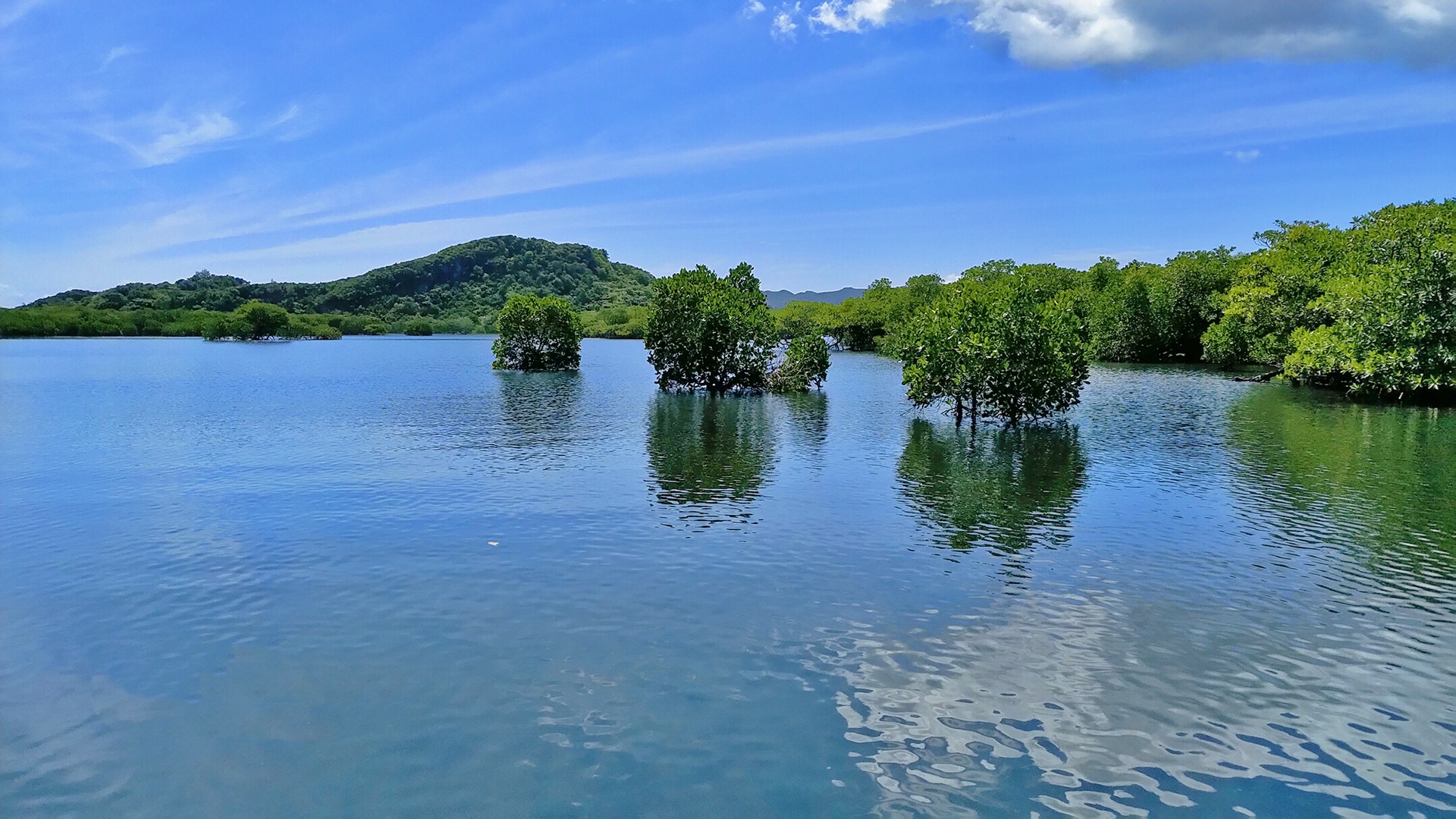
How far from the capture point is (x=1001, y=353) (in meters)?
44.1

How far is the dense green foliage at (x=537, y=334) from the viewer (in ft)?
314

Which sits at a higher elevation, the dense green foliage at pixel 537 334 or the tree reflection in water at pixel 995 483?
the dense green foliage at pixel 537 334

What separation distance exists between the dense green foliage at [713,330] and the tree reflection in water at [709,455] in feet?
19.2

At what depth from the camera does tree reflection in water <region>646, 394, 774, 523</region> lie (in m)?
28.8

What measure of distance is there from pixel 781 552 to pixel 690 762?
10.5 meters

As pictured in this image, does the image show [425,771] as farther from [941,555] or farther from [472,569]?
[941,555]

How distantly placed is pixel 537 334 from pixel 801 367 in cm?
3948

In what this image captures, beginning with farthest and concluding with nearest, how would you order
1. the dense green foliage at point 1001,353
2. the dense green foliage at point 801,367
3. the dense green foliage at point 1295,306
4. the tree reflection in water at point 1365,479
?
1. the dense green foliage at point 801,367
2. the dense green foliage at point 1295,306
3. the dense green foliage at point 1001,353
4. the tree reflection in water at point 1365,479

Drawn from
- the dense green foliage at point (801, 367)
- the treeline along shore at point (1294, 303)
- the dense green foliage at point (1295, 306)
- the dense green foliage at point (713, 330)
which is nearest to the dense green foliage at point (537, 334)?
the treeline along shore at point (1294, 303)

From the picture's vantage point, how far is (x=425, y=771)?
1203 cm

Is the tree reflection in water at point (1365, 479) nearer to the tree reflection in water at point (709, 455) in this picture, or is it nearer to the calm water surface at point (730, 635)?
the calm water surface at point (730, 635)

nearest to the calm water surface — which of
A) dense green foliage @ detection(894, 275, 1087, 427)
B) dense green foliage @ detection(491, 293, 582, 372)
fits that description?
dense green foliage @ detection(894, 275, 1087, 427)

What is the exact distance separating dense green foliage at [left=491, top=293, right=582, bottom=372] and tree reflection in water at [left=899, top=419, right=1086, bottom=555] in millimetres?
59515

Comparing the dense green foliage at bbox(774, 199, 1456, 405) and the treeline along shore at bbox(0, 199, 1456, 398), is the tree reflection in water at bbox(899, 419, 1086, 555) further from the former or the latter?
the treeline along shore at bbox(0, 199, 1456, 398)
